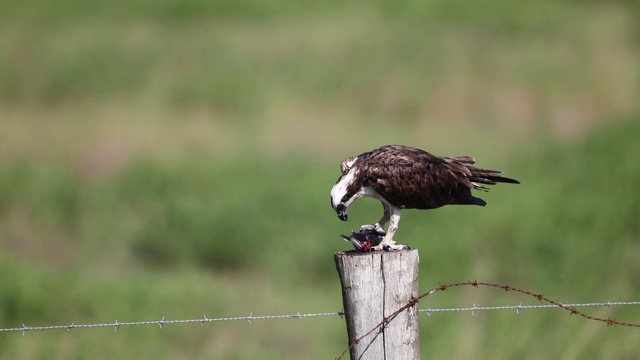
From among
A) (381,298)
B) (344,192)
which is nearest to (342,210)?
(344,192)

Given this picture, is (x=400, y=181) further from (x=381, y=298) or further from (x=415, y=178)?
(x=381, y=298)

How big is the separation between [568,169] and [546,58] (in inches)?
184

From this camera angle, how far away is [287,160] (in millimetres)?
16094

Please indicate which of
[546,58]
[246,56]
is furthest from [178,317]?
[546,58]

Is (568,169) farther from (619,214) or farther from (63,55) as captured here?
(63,55)

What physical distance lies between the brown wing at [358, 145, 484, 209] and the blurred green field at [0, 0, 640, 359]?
3.89m

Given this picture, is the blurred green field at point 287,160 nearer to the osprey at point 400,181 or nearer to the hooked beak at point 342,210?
the osprey at point 400,181

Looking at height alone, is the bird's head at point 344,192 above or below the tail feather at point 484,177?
below

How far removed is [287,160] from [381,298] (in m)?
11.1

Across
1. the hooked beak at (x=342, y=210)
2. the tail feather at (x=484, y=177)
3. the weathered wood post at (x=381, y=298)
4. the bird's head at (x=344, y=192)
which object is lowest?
the weathered wood post at (x=381, y=298)

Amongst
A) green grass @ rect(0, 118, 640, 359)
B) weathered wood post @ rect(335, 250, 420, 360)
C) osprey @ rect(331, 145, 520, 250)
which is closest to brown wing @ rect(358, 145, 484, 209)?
osprey @ rect(331, 145, 520, 250)

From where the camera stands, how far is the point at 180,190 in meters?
15.0

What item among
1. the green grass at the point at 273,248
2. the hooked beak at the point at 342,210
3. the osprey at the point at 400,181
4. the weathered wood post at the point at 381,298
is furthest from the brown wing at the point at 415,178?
the green grass at the point at 273,248

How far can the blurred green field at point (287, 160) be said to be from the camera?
10984mm
